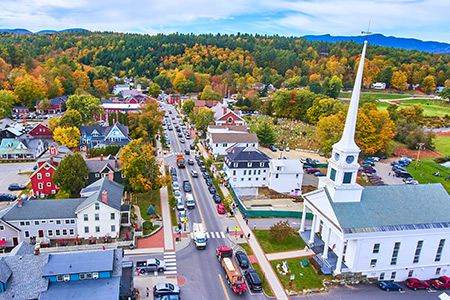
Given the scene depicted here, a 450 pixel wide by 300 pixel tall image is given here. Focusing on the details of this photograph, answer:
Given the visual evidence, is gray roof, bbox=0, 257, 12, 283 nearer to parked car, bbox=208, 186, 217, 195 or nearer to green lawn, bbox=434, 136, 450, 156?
parked car, bbox=208, 186, 217, 195

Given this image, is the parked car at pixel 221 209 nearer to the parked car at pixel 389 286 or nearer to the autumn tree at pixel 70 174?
the autumn tree at pixel 70 174

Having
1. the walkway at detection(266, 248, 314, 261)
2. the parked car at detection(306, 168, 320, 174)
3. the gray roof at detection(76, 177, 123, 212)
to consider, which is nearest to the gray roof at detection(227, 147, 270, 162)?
the parked car at detection(306, 168, 320, 174)

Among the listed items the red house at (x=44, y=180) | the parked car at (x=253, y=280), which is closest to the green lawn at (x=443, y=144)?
the parked car at (x=253, y=280)

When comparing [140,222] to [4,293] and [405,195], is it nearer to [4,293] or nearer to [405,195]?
[4,293]

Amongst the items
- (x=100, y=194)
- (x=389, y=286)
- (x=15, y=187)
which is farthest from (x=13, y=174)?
(x=389, y=286)

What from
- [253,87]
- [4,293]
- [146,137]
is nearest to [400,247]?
[4,293]
